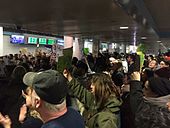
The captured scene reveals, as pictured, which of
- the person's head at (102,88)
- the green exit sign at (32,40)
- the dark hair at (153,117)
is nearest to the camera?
the dark hair at (153,117)

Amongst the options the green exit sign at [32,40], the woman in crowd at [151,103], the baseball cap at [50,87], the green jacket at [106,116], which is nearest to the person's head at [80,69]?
the woman in crowd at [151,103]

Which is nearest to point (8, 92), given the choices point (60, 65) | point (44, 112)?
point (60, 65)

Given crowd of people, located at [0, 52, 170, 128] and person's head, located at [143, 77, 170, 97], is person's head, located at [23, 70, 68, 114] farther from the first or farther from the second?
person's head, located at [143, 77, 170, 97]

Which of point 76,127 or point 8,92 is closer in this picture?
point 76,127

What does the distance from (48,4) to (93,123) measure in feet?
12.8

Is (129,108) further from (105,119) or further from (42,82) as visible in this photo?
(42,82)

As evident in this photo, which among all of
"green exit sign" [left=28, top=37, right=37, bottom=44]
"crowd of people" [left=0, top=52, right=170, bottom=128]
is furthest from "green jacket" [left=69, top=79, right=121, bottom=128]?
"green exit sign" [left=28, top=37, right=37, bottom=44]

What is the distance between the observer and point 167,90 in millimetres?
3732

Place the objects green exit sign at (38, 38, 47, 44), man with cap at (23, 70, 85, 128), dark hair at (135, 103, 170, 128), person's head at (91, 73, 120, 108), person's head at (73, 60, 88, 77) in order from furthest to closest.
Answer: green exit sign at (38, 38, 47, 44) → person's head at (73, 60, 88, 77) → person's head at (91, 73, 120, 108) → dark hair at (135, 103, 170, 128) → man with cap at (23, 70, 85, 128)

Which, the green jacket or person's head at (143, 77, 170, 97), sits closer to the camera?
the green jacket

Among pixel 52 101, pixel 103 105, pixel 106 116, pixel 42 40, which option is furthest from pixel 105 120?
pixel 42 40

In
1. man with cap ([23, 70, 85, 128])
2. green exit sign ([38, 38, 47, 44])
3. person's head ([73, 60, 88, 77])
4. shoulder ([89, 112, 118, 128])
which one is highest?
green exit sign ([38, 38, 47, 44])

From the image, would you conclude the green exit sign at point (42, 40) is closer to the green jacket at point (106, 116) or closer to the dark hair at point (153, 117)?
the green jacket at point (106, 116)

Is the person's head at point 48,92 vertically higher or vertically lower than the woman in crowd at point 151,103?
higher
